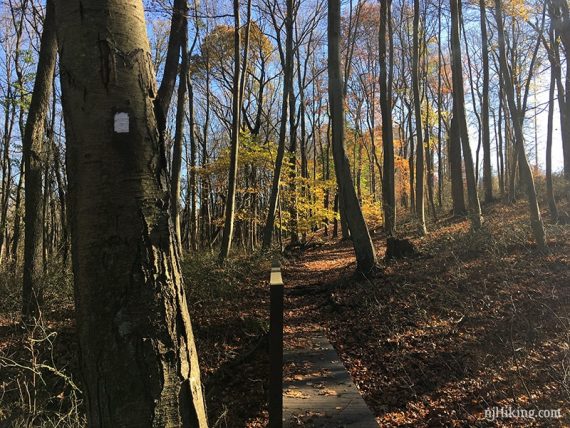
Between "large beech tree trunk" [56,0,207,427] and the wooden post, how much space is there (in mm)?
1603

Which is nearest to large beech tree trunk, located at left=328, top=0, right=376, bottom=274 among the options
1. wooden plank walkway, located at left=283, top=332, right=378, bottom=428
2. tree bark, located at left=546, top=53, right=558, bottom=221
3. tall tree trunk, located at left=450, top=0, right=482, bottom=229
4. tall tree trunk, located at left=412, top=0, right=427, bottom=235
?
wooden plank walkway, located at left=283, top=332, right=378, bottom=428

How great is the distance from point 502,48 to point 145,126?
12489mm

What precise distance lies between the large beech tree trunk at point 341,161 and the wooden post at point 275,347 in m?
6.37

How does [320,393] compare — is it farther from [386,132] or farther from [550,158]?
[386,132]

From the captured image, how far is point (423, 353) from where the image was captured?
5594 mm

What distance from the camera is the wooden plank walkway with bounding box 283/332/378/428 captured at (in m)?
4.19

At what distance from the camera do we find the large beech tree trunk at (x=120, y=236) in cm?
145

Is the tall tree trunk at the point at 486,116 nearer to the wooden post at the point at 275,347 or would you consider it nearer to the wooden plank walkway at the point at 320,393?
the wooden plank walkway at the point at 320,393

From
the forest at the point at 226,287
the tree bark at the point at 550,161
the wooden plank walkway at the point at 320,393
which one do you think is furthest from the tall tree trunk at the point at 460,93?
the wooden plank walkway at the point at 320,393

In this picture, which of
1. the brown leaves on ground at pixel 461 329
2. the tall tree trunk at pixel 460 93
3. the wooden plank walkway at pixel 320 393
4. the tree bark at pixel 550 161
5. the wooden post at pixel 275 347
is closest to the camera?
the wooden post at pixel 275 347

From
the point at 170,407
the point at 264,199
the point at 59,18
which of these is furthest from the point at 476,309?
the point at 264,199

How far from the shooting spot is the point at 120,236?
4.87ft

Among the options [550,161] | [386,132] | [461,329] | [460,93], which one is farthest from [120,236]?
[386,132]

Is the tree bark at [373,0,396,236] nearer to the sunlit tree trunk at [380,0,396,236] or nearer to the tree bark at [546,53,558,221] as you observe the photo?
the sunlit tree trunk at [380,0,396,236]
